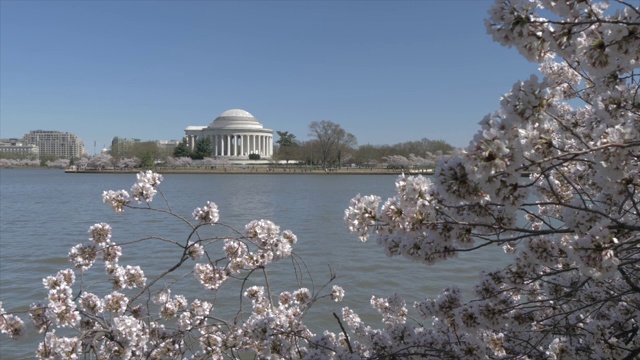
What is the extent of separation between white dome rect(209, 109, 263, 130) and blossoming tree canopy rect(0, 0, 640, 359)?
4375 inches

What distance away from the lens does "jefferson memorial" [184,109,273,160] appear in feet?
372

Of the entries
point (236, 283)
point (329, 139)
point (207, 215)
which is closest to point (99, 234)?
point (207, 215)

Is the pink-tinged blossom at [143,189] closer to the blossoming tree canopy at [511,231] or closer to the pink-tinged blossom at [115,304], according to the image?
the blossoming tree canopy at [511,231]

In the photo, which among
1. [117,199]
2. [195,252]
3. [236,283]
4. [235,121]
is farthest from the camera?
[235,121]

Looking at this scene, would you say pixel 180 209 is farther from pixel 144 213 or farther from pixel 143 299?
pixel 143 299

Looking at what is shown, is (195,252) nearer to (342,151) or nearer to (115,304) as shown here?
(115,304)

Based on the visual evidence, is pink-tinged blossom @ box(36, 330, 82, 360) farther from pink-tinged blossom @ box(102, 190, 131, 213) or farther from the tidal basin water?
pink-tinged blossom @ box(102, 190, 131, 213)

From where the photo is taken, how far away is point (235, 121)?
117062 millimetres

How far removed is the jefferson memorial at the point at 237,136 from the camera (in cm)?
11344

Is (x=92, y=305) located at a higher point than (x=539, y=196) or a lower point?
lower

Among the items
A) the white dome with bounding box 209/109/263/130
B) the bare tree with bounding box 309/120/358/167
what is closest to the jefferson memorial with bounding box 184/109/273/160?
the white dome with bounding box 209/109/263/130

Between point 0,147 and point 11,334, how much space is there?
710 feet

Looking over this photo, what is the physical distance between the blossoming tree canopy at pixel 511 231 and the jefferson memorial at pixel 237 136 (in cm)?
10805

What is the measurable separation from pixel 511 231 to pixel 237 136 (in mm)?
114263
